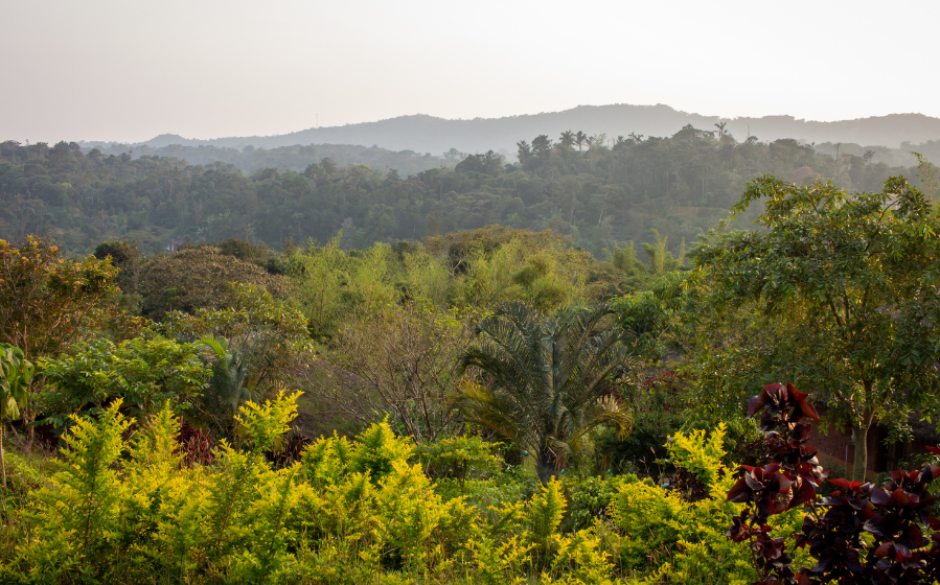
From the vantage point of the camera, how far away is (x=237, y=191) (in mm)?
62344

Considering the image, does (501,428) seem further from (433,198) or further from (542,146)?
(542,146)

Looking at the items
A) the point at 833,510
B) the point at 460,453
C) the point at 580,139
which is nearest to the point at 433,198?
the point at 580,139

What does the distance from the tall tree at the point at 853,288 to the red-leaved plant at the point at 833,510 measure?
12.8 ft

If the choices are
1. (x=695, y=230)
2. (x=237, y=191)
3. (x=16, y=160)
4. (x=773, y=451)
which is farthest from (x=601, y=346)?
(x=16, y=160)

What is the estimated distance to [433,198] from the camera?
6006 centimetres

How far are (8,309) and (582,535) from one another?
874 centimetres

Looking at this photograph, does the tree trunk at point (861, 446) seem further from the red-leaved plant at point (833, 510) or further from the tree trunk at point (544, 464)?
the red-leaved plant at point (833, 510)

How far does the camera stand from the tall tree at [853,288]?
5.19m

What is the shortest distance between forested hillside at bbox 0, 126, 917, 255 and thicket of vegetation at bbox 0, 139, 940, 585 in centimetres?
4110

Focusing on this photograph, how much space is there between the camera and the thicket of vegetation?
8.32 ft

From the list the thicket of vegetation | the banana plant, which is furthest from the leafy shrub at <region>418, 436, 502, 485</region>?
the banana plant

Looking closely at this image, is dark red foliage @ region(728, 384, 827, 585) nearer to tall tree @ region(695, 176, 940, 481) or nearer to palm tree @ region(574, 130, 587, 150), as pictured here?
tall tree @ region(695, 176, 940, 481)

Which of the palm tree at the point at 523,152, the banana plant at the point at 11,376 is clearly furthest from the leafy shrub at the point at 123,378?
the palm tree at the point at 523,152

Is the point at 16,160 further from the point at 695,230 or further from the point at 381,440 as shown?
the point at 381,440
